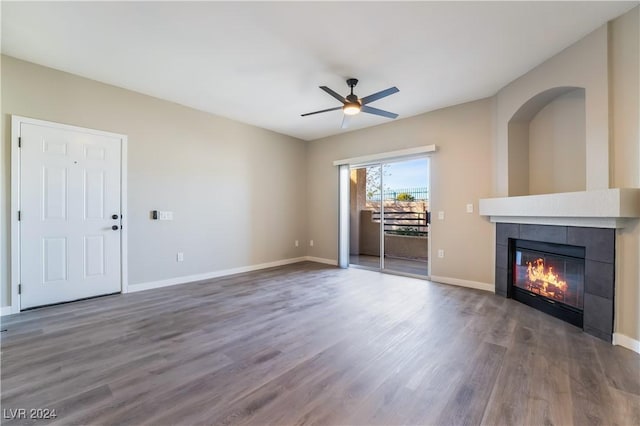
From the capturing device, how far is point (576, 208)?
8.64 ft

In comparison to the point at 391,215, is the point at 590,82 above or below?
above

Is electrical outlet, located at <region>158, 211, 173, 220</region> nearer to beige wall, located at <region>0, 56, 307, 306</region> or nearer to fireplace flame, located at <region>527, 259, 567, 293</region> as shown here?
beige wall, located at <region>0, 56, 307, 306</region>

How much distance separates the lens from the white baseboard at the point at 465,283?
13.2 feet

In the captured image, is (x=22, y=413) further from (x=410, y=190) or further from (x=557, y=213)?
(x=410, y=190)

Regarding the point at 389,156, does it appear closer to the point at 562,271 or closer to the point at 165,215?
the point at 562,271

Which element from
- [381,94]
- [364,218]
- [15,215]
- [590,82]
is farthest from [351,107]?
[364,218]

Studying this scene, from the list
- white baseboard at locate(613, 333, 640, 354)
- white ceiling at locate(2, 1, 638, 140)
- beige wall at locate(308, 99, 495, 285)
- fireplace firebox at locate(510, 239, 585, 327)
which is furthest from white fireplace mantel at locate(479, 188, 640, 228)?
white ceiling at locate(2, 1, 638, 140)

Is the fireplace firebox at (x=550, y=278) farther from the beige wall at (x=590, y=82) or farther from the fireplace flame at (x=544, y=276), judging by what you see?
the beige wall at (x=590, y=82)

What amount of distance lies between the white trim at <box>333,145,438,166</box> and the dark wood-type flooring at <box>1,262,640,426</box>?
251 cm

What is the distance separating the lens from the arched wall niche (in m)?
3.14

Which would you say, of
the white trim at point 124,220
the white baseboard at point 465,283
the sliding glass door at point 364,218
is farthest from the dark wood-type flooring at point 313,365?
the sliding glass door at point 364,218

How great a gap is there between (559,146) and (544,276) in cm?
165

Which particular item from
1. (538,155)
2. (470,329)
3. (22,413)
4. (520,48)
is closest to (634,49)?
(520,48)

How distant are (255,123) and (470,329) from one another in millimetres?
4868
